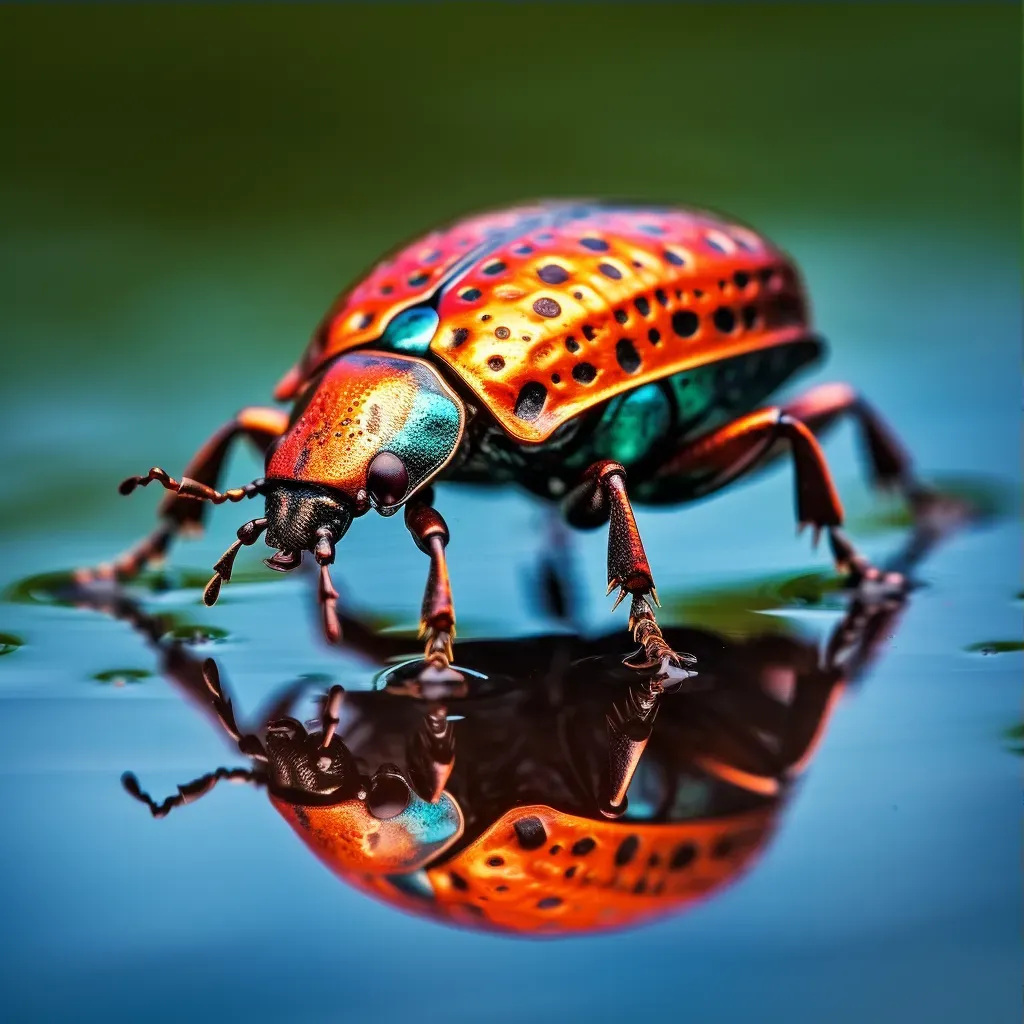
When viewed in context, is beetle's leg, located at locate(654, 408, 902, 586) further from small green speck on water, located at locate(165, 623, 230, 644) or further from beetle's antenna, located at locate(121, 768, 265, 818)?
beetle's antenna, located at locate(121, 768, 265, 818)

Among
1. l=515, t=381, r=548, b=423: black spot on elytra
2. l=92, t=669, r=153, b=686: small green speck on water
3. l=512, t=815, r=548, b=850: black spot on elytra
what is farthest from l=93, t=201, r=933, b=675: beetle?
l=512, t=815, r=548, b=850: black spot on elytra

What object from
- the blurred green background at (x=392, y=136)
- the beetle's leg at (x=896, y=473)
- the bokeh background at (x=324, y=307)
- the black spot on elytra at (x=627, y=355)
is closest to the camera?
the bokeh background at (x=324, y=307)

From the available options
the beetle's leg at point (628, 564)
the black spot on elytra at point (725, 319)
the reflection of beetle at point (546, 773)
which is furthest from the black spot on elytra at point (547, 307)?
the reflection of beetle at point (546, 773)

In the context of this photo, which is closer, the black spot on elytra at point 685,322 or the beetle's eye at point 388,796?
the beetle's eye at point 388,796

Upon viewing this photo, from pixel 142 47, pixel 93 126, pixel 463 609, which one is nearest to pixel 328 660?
pixel 463 609

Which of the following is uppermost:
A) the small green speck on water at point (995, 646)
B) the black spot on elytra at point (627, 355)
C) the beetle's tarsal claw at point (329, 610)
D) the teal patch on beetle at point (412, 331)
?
the teal patch on beetle at point (412, 331)

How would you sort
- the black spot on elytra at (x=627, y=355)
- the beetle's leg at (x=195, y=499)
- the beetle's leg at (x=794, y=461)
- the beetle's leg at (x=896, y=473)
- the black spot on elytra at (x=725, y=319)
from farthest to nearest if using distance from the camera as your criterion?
1. the beetle's leg at (x=896, y=473)
2. the beetle's leg at (x=195, y=499)
3. the black spot on elytra at (x=725, y=319)
4. the beetle's leg at (x=794, y=461)
5. the black spot on elytra at (x=627, y=355)

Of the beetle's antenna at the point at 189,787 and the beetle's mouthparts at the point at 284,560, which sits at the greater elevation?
the beetle's mouthparts at the point at 284,560

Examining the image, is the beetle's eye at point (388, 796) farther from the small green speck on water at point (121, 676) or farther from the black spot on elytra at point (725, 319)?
the black spot on elytra at point (725, 319)
